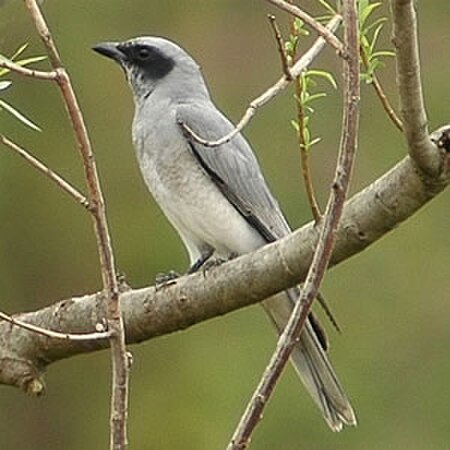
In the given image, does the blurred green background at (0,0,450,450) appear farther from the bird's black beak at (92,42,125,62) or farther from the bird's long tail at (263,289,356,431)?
the bird's long tail at (263,289,356,431)

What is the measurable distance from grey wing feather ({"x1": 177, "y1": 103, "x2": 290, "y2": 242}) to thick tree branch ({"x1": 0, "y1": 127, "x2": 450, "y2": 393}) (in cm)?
57

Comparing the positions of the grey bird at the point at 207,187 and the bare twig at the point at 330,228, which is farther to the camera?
the grey bird at the point at 207,187

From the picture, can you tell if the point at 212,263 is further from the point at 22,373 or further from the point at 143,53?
the point at 143,53

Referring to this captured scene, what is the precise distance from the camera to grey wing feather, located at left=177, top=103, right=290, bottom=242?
9.55 feet

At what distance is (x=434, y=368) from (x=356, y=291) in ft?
1.06

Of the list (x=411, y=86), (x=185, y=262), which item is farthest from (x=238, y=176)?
(x=185, y=262)

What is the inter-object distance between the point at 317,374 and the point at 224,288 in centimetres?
64

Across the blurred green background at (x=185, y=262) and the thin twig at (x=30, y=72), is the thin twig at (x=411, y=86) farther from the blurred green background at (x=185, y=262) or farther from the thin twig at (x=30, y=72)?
the blurred green background at (x=185, y=262)

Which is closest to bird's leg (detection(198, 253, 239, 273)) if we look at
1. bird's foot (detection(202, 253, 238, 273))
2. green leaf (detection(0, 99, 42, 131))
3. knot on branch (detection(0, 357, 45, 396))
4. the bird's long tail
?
bird's foot (detection(202, 253, 238, 273))

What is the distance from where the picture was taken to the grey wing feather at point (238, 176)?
291 cm

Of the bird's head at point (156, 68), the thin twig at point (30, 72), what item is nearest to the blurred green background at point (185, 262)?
the bird's head at point (156, 68)

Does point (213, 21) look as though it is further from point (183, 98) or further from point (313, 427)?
point (183, 98)

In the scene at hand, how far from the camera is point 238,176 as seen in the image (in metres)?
2.94

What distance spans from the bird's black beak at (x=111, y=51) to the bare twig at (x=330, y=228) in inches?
64.2
